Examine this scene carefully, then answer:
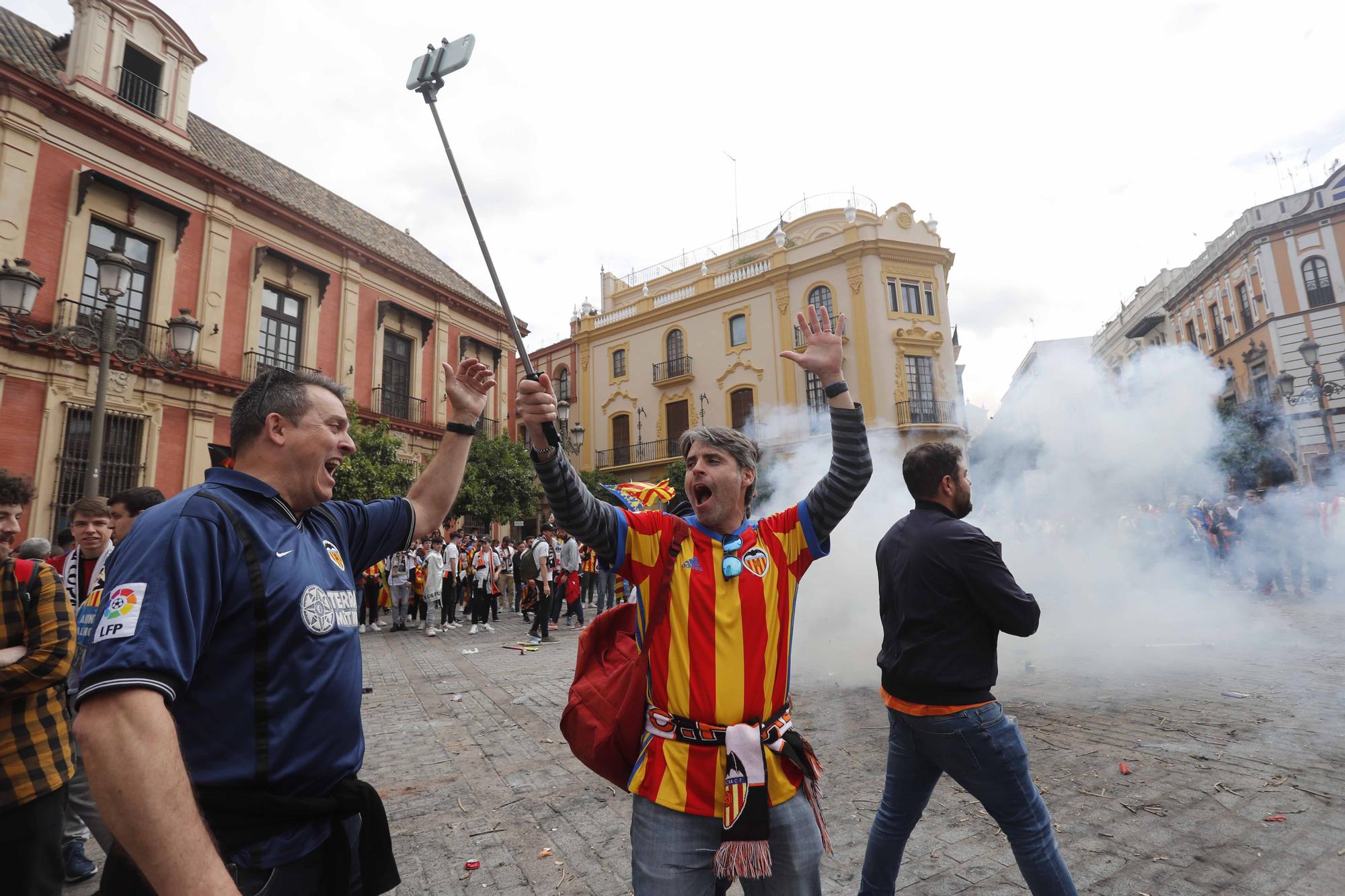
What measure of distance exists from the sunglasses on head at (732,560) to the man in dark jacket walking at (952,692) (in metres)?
0.92

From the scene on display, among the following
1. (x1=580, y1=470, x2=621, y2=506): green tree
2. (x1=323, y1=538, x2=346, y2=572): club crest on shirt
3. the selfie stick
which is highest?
(x1=580, y1=470, x2=621, y2=506): green tree

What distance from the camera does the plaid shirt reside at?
92.5 inches

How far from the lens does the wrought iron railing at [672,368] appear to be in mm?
28250

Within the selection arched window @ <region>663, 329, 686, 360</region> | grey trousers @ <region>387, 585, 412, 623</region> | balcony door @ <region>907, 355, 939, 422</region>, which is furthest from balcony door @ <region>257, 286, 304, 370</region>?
balcony door @ <region>907, 355, 939, 422</region>

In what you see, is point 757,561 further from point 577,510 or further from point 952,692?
point 952,692

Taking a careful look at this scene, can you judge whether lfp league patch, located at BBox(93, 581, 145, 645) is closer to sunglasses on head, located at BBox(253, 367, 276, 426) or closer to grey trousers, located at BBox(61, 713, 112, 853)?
sunglasses on head, located at BBox(253, 367, 276, 426)

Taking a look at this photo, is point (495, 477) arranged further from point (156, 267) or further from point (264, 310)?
point (156, 267)

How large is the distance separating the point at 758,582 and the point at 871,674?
560 centimetres

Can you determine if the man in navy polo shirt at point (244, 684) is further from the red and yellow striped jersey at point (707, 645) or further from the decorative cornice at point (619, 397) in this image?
the decorative cornice at point (619, 397)

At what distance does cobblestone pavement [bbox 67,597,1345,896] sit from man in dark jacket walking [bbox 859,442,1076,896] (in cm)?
76

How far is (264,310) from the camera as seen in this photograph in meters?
17.8

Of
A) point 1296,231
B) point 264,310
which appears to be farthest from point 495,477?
point 1296,231

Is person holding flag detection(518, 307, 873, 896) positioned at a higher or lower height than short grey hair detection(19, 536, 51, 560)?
lower

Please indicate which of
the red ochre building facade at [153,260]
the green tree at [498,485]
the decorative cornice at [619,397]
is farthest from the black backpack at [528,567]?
the decorative cornice at [619,397]
